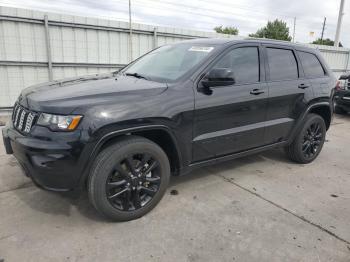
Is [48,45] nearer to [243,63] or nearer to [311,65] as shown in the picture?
[243,63]

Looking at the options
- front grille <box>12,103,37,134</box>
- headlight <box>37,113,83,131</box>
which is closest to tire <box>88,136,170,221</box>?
headlight <box>37,113,83,131</box>

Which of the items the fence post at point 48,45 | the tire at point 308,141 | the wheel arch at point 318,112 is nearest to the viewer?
the wheel arch at point 318,112

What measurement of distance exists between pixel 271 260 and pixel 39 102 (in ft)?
7.81

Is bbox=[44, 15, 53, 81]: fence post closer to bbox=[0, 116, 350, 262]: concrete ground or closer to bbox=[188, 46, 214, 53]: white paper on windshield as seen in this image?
bbox=[0, 116, 350, 262]: concrete ground

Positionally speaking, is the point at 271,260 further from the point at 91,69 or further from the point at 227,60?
the point at 91,69

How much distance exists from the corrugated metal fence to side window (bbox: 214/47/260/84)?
18.7 ft

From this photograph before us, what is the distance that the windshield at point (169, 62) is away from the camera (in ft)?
10.8

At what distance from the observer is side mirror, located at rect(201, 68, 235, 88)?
3049mm

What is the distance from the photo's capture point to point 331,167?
181 inches

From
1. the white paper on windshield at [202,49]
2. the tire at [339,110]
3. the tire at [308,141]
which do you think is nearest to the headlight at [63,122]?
the white paper on windshield at [202,49]

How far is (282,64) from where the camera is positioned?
4.06m

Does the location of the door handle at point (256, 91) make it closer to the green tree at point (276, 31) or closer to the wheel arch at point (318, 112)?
the wheel arch at point (318, 112)

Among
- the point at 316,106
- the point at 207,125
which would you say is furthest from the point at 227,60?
the point at 316,106

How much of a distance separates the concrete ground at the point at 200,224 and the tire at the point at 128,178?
162 mm
